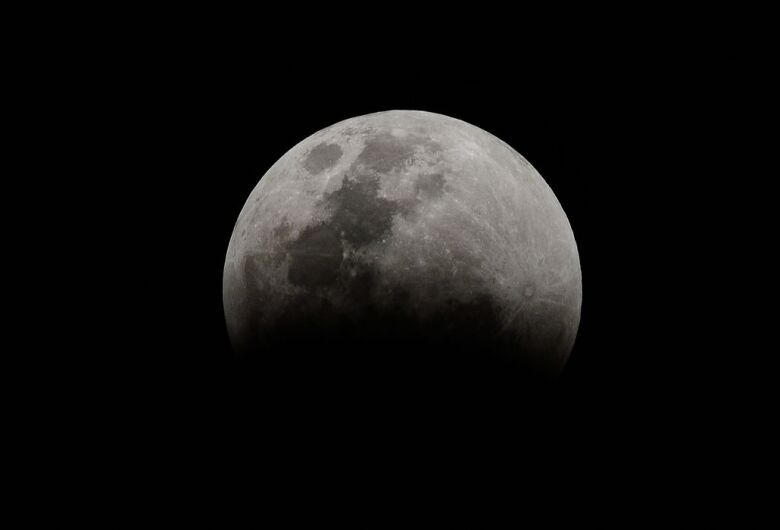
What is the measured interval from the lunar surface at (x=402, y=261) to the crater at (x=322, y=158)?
12 mm

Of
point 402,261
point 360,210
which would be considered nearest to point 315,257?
point 360,210

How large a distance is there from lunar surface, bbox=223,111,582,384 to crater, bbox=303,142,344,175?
1 centimetres

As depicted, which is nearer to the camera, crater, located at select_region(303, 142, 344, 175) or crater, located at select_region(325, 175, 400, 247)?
crater, located at select_region(325, 175, 400, 247)

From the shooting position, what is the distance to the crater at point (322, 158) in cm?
713

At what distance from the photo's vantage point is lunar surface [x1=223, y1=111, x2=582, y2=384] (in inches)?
261

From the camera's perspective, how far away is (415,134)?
7.27 meters

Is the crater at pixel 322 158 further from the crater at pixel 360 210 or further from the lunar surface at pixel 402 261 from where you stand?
the crater at pixel 360 210

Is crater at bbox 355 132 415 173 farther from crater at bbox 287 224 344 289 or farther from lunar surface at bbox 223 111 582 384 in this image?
crater at bbox 287 224 344 289

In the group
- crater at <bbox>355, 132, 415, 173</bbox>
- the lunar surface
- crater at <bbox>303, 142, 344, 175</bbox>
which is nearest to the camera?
the lunar surface

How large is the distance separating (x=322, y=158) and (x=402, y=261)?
45.8 inches

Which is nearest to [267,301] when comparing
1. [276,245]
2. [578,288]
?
[276,245]

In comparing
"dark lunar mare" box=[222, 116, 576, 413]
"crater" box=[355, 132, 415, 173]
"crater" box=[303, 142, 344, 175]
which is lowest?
"dark lunar mare" box=[222, 116, 576, 413]

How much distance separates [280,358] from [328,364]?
1.47 ft

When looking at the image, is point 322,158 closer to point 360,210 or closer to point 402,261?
point 360,210
